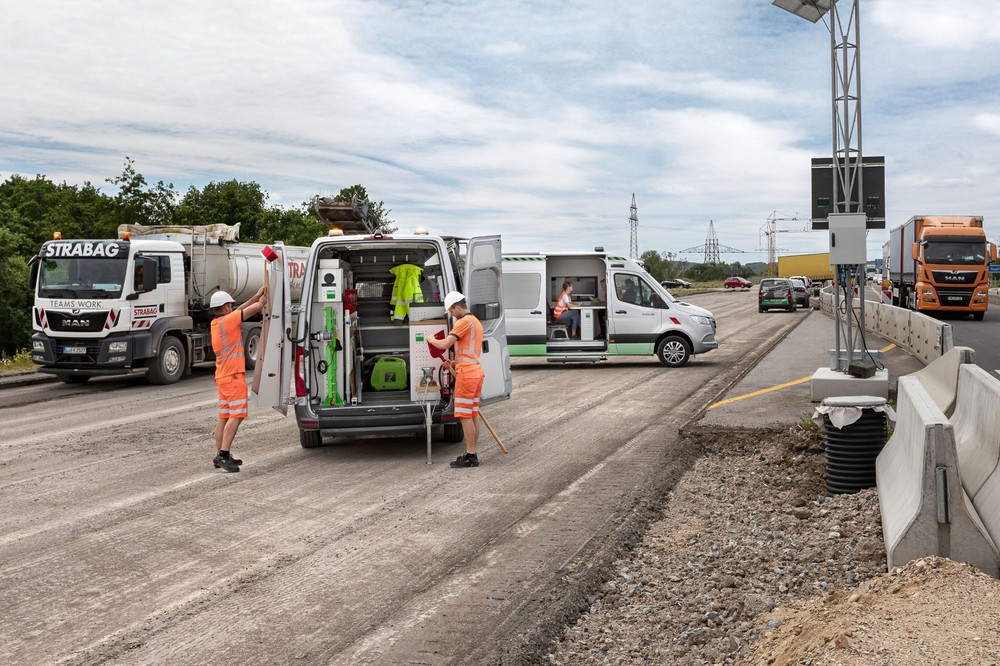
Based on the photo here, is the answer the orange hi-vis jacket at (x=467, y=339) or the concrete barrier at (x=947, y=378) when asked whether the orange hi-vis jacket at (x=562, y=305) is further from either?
the concrete barrier at (x=947, y=378)

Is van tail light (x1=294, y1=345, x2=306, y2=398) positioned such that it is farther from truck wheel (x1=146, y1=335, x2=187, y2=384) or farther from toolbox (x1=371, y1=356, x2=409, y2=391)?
truck wheel (x1=146, y1=335, x2=187, y2=384)

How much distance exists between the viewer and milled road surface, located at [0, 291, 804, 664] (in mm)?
4969

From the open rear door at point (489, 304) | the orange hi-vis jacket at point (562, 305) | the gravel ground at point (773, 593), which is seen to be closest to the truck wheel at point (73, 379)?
the orange hi-vis jacket at point (562, 305)

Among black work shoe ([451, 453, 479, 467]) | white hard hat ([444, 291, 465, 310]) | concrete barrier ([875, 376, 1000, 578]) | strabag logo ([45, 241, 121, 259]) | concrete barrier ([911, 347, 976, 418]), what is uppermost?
strabag logo ([45, 241, 121, 259])

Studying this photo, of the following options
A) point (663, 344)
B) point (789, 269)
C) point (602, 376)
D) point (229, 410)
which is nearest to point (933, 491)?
point (229, 410)

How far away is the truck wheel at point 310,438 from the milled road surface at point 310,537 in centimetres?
9

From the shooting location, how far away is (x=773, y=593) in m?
5.43

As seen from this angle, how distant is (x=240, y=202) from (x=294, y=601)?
48.6 meters

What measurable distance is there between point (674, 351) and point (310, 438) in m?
10.3

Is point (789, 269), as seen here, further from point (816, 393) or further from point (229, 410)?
point (229, 410)

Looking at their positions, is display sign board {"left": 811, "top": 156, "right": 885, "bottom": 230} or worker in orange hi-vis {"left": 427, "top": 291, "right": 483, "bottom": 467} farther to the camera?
display sign board {"left": 811, "top": 156, "right": 885, "bottom": 230}

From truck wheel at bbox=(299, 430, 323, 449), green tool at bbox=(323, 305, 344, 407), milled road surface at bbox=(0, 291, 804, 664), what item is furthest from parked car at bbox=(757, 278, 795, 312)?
green tool at bbox=(323, 305, 344, 407)

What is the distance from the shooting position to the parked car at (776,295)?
44.7 meters

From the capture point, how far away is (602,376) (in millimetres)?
17656
